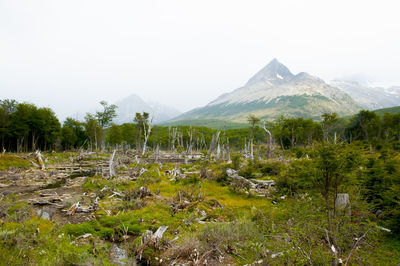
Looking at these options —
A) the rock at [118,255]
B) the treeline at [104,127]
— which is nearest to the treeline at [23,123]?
the treeline at [104,127]

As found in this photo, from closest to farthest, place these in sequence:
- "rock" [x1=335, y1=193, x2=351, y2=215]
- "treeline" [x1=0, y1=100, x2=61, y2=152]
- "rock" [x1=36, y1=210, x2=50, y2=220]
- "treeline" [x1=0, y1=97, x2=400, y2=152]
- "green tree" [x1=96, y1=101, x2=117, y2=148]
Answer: "rock" [x1=335, y1=193, x2=351, y2=215] < "rock" [x1=36, y1=210, x2=50, y2=220] < "treeline" [x1=0, y1=100, x2=61, y2=152] < "treeline" [x1=0, y1=97, x2=400, y2=152] < "green tree" [x1=96, y1=101, x2=117, y2=148]

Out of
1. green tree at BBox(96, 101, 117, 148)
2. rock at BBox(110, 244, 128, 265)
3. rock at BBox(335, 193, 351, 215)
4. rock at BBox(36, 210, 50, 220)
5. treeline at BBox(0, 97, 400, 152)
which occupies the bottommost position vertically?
rock at BBox(110, 244, 128, 265)

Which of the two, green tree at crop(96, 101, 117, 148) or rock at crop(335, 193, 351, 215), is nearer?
rock at crop(335, 193, 351, 215)

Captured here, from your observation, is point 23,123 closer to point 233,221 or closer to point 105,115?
point 105,115

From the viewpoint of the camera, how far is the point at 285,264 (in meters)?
5.71

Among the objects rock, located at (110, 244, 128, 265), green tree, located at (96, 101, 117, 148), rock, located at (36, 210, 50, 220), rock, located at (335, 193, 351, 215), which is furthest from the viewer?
green tree, located at (96, 101, 117, 148)

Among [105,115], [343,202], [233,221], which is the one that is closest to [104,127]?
[105,115]

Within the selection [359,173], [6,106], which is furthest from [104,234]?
[6,106]

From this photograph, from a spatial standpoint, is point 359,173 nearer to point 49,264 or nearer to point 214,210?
point 214,210

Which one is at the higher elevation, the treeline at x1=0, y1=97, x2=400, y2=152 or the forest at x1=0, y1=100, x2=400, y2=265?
the treeline at x1=0, y1=97, x2=400, y2=152

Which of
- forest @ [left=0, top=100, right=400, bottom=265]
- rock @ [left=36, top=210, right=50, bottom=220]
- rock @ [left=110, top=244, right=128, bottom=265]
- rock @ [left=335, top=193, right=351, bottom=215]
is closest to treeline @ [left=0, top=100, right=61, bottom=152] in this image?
forest @ [left=0, top=100, right=400, bottom=265]

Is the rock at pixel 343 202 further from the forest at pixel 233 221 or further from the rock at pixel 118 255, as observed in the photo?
the rock at pixel 118 255

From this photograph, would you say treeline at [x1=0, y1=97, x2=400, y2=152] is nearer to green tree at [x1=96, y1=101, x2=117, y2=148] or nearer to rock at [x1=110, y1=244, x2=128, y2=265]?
green tree at [x1=96, y1=101, x2=117, y2=148]

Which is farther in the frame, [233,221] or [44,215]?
[44,215]
